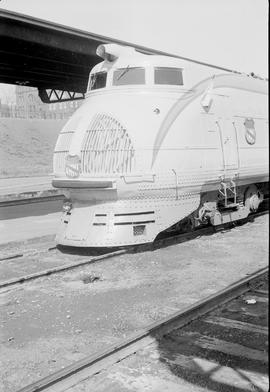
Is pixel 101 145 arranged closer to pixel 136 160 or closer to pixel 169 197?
pixel 136 160

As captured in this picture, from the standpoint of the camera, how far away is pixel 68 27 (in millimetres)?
11859

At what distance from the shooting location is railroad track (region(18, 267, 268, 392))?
12.8 ft

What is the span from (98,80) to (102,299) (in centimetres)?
489

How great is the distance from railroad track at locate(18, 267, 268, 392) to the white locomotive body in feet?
9.86

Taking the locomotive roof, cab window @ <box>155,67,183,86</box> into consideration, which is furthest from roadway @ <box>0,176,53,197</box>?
cab window @ <box>155,67,183,86</box>

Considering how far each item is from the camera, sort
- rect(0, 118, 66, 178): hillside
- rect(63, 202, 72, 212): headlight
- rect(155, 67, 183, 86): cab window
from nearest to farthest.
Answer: rect(63, 202, 72, 212): headlight
rect(155, 67, 183, 86): cab window
rect(0, 118, 66, 178): hillside

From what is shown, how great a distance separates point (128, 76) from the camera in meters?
9.06

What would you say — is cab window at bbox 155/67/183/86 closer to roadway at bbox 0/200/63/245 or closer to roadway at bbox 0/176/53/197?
roadway at bbox 0/200/63/245

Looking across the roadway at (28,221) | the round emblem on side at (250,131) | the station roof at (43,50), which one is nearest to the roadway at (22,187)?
the roadway at (28,221)

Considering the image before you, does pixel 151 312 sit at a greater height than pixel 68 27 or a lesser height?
lesser

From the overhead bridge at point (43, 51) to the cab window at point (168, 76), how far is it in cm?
220

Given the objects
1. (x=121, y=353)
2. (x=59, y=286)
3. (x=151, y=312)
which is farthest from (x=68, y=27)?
(x=121, y=353)

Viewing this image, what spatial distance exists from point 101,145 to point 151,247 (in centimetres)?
218

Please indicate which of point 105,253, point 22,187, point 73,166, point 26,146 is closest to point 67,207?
point 73,166
